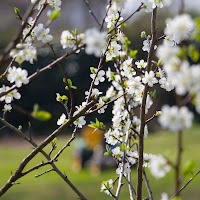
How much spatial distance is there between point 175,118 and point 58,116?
1026 centimetres

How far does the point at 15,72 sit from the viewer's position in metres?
1.18

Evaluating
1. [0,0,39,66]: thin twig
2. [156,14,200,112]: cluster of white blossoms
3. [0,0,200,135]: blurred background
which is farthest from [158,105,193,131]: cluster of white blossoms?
[0,0,200,135]: blurred background

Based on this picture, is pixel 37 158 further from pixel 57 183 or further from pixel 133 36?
pixel 133 36

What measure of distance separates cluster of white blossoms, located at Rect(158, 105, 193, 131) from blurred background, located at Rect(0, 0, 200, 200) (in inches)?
193

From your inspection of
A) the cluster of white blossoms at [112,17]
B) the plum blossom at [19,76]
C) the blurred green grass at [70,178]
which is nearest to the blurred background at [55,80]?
the blurred green grass at [70,178]

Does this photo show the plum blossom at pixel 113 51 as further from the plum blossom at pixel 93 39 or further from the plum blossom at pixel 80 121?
the plum blossom at pixel 93 39

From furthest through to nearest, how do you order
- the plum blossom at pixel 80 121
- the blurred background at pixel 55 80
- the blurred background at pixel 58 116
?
the blurred background at pixel 55 80 → the blurred background at pixel 58 116 → the plum blossom at pixel 80 121

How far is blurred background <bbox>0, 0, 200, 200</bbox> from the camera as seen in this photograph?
626 cm

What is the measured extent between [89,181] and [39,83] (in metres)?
4.84

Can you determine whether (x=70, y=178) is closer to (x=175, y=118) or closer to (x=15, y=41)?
(x=15, y=41)

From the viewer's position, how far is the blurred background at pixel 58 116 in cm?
626

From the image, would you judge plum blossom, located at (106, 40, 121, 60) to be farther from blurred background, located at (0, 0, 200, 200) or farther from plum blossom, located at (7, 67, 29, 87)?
blurred background, located at (0, 0, 200, 200)

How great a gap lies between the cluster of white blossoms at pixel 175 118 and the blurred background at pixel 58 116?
4.90 meters

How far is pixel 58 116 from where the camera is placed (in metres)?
11.0
